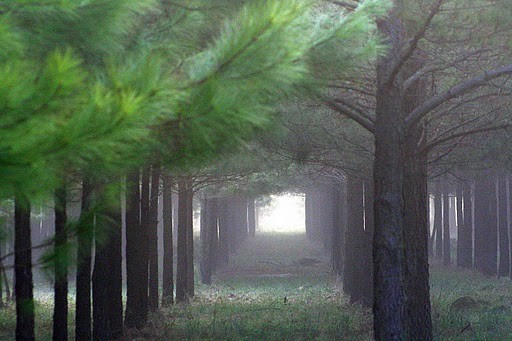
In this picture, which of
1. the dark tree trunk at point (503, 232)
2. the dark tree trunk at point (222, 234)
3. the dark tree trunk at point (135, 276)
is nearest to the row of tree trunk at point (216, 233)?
the dark tree trunk at point (222, 234)

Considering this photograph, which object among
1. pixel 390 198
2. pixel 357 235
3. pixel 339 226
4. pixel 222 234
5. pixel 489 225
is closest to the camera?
pixel 390 198

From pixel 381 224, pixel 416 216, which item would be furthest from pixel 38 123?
pixel 416 216

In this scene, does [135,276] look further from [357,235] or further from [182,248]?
[182,248]

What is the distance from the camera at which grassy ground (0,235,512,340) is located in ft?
52.1

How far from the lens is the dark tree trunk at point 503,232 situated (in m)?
31.6

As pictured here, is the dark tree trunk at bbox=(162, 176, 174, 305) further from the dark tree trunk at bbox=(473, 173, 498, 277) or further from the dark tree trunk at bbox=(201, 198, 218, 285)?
the dark tree trunk at bbox=(473, 173, 498, 277)

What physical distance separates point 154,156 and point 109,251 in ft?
24.8

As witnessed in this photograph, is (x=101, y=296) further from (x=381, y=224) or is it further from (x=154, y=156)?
→ (x=154, y=156)

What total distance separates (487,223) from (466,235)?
3.61 m

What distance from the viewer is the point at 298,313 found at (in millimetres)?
20047

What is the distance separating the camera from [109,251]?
14055mm

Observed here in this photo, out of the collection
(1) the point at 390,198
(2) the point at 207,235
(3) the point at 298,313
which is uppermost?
(1) the point at 390,198

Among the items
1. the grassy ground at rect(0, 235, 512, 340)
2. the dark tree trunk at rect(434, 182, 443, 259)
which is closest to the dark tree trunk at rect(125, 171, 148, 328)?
the grassy ground at rect(0, 235, 512, 340)

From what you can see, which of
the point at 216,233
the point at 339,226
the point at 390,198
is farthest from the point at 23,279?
the point at 216,233
